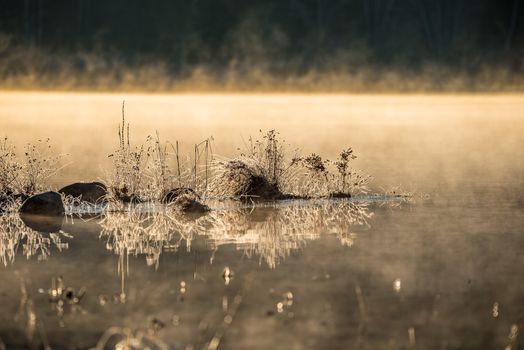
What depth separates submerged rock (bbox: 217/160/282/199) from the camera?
821 inches

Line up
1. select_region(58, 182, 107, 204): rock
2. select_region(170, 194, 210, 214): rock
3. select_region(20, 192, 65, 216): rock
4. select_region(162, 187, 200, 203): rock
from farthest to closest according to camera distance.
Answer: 1. select_region(58, 182, 107, 204): rock
2. select_region(162, 187, 200, 203): rock
3. select_region(170, 194, 210, 214): rock
4. select_region(20, 192, 65, 216): rock

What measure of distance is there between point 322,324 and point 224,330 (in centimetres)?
90

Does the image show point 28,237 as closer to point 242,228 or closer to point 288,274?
point 242,228

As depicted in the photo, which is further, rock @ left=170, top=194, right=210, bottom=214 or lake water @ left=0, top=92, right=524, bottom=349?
rock @ left=170, top=194, right=210, bottom=214

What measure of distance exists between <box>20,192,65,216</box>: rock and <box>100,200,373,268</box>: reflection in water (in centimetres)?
69

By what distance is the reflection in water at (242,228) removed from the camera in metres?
16.2

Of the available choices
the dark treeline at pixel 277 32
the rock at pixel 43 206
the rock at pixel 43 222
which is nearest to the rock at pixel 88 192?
the rock at pixel 43 206

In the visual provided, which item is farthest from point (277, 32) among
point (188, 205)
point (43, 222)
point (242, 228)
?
point (242, 228)

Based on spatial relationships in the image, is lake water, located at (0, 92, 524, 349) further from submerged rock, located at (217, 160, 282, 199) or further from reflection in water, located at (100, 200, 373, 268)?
submerged rock, located at (217, 160, 282, 199)

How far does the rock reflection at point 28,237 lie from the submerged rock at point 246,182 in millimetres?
3235

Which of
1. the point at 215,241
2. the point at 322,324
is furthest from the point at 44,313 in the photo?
the point at 215,241

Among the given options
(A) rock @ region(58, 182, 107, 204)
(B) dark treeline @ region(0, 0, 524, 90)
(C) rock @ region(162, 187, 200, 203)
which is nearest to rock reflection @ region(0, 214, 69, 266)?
(A) rock @ region(58, 182, 107, 204)

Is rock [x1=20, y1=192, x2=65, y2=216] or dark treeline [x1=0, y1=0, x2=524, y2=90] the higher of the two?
dark treeline [x1=0, y1=0, x2=524, y2=90]

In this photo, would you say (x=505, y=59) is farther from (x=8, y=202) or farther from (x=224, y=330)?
(x=224, y=330)
